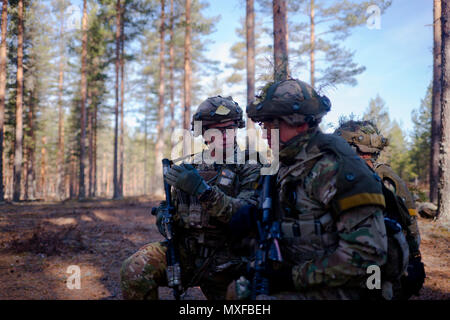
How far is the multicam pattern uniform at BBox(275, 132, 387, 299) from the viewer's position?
2020 millimetres

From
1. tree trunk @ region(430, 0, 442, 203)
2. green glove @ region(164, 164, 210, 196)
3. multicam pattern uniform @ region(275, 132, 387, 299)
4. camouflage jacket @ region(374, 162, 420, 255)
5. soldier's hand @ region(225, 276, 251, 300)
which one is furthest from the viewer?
tree trunk @ region(430, 0, 442, 203)

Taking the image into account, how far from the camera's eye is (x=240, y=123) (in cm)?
384

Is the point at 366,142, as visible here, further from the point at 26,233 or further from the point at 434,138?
the point at 434,138

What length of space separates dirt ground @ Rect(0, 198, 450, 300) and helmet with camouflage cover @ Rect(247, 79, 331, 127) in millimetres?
4413

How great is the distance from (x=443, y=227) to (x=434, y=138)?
7.24 m

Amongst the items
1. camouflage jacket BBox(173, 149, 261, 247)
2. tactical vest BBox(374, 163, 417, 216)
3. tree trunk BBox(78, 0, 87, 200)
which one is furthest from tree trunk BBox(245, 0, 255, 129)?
tree trunk BBox(78, 0, 87, 200)

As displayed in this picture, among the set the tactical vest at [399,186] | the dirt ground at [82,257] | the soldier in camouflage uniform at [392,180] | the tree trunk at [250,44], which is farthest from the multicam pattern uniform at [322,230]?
the tree trunk at [250,44]

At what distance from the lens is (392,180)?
3850mm

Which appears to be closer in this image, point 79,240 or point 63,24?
point 79,240

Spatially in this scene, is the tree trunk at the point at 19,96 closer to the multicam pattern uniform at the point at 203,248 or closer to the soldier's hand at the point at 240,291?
the multicam pattern uniform at the point at 203,248

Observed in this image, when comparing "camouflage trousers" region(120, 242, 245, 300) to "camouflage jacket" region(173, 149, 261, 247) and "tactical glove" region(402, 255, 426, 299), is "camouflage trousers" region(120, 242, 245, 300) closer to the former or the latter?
"camouflage jacket" region(173, 149, 261, 247)
